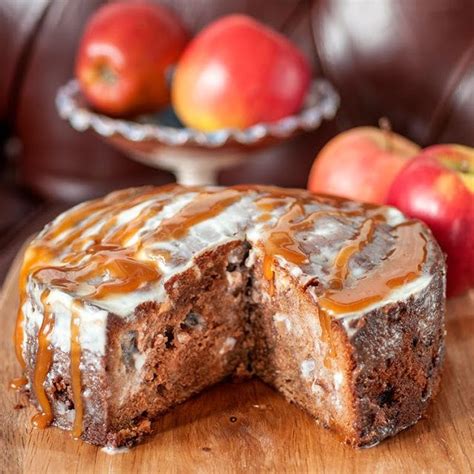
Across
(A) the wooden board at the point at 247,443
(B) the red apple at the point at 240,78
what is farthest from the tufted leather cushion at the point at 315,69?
(A) the wooden board at the point at 247,443

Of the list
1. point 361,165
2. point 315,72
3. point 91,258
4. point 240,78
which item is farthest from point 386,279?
point 315,72

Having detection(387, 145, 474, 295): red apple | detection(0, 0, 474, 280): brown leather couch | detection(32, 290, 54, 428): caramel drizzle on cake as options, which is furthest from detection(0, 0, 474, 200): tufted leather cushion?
detection(32, 290, 54, 428): caramel drizzle on cake

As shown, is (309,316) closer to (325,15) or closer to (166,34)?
(166,34)

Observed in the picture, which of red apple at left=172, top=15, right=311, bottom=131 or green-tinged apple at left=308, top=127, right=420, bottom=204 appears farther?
red apple at left=172, top=15, right=311, bottom=131

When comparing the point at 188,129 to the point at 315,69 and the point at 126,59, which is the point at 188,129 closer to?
the point at 126,59

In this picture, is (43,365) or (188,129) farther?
(188,129)

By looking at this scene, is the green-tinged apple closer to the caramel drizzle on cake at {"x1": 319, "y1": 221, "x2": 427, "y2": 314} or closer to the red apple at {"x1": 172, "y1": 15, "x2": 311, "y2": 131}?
the red apple at {"x1": 172, "y1": 15, "x2": 311, "y2": 131}
